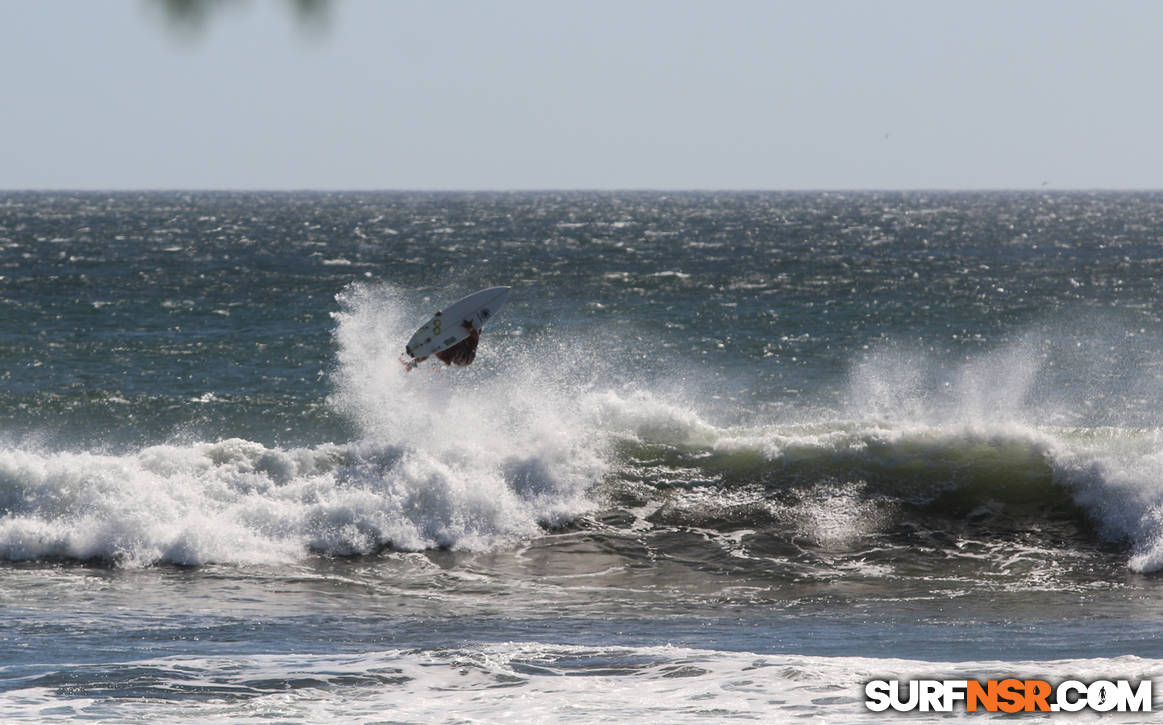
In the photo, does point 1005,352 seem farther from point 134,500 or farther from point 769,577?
point 134,500

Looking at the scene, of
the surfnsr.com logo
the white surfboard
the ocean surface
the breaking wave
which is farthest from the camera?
the white surfboard

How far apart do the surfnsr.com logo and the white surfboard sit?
1279 cm

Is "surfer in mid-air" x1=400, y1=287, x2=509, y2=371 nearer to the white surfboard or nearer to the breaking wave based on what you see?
the white surfboard

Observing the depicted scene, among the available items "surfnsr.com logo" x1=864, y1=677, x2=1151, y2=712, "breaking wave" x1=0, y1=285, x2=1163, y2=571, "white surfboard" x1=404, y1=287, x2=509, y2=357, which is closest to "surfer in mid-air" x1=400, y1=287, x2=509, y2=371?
"white surfboard" x1=404, y1=287, x2=509, y2=357

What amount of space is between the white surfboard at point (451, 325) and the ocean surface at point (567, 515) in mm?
1438

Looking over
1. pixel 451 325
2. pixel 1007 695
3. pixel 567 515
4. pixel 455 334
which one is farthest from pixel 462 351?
pixel 1007 695

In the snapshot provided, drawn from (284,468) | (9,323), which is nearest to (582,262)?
(9,323)

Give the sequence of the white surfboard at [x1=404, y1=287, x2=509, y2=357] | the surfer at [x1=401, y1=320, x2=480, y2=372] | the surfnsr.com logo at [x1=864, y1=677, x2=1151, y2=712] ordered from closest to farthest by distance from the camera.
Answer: the surfnsr.com logo at [x1=864, y1=677, x2=1151, y2=712]
the white surfboard at [x1=404, y1=287, x2=509, y2=357]
the surfer at [x1=401, y1=320, x2=480, y2=372]

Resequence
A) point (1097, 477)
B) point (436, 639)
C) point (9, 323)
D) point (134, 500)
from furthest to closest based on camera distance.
→ point (9, 323), point (1097, 477), point (134, 500), point (436, 639)

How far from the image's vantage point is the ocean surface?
12.2 metres

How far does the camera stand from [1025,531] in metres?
20.0

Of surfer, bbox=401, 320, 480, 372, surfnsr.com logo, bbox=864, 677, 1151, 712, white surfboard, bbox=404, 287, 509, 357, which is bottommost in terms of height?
surfnsr.com logo, bbox=864, 677, 1151, 712

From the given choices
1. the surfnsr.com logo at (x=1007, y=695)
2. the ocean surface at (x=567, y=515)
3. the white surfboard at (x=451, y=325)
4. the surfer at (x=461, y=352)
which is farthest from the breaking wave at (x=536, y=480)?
the surfnsr.com logo at (x=1007, y=695)

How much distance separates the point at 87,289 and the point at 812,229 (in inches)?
3064
